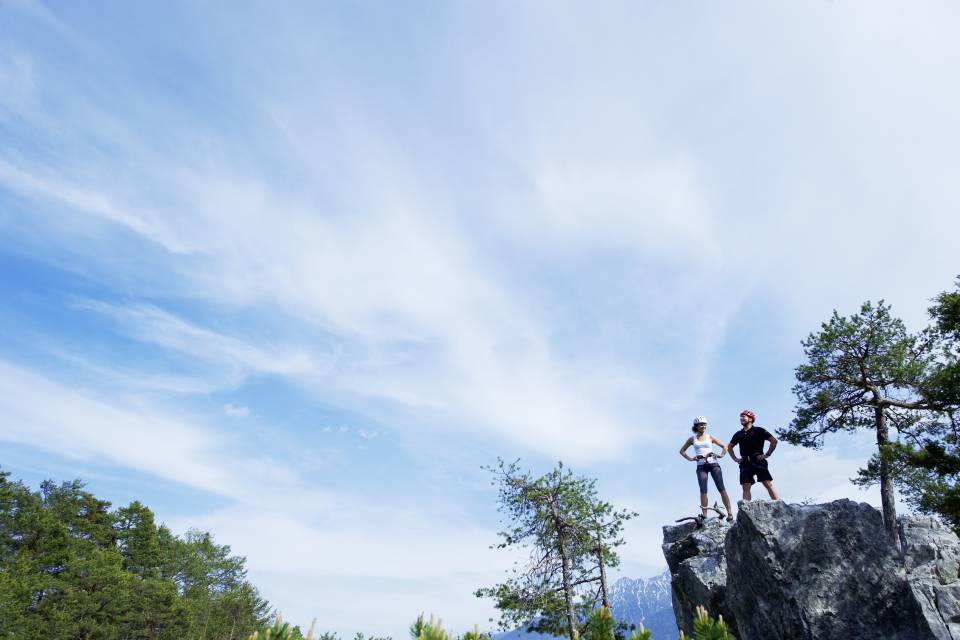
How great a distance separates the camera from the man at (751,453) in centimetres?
1240

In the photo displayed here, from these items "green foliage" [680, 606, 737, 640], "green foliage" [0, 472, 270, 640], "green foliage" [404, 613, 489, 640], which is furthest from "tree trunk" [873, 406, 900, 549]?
"green foliage" [0, 472, 270, 640]

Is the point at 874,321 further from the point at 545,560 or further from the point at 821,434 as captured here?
the point at 545,560

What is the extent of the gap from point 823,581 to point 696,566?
4.07m

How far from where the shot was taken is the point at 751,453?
41.1ft

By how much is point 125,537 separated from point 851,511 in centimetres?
6086

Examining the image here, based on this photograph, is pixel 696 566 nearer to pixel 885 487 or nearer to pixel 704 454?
pixel 704 454

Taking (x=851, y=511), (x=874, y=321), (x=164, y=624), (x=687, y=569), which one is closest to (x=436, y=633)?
(x=851, y=511)

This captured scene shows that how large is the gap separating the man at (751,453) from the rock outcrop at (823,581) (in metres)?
1.02

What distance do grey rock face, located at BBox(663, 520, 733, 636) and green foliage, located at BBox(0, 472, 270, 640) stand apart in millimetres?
36622

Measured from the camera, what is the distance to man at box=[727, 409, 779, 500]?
1240 cm

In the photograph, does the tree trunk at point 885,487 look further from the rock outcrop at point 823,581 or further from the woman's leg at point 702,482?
the woman's leg at point 702,482

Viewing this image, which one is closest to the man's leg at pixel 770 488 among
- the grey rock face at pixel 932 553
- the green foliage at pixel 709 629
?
the grey rock face at pixel 932 553

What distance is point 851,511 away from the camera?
10.9 m

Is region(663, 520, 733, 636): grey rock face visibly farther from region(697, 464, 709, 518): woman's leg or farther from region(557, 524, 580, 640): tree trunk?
region(557, 524, 580, 640): tree trunk
